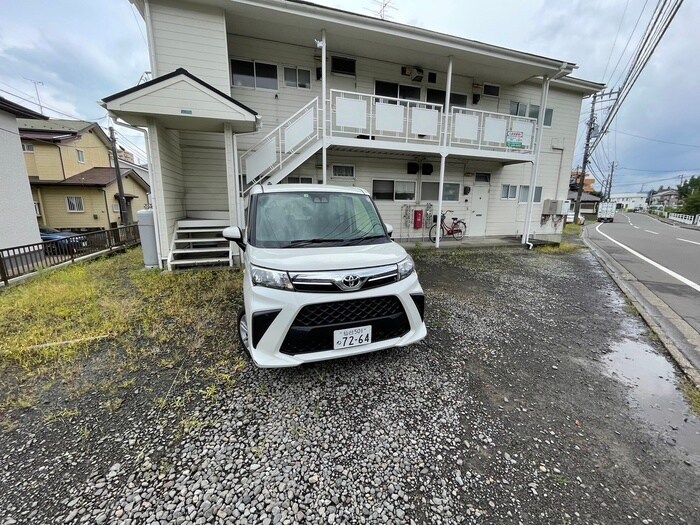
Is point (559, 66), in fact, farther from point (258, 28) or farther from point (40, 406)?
point (40, 406)

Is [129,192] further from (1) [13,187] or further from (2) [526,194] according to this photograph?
(2) [526,194]

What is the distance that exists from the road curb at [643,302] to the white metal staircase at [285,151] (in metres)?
7.43

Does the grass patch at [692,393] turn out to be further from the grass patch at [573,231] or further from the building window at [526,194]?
the grass patch at [573,231]

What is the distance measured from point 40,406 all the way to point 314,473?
2416 millimetres

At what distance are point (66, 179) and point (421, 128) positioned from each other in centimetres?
2300

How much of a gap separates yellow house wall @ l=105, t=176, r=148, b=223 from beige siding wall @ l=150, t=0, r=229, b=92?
56.7 ft

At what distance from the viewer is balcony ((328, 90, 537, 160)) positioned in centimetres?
792

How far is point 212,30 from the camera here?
23.2 feet

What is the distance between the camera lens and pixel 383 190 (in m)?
10.4

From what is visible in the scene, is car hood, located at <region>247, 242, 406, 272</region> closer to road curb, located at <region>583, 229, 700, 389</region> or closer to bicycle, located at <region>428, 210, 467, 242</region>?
road curb, located at <region>583, 229, 700, 389</region>

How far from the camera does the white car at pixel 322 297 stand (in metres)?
2.39

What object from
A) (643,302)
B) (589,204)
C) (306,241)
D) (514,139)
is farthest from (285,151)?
(589,204)

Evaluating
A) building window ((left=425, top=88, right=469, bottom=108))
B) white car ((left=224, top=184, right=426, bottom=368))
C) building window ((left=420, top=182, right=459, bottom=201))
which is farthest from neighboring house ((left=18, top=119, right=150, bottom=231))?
white car ((left=224, top=184, right=426, bottom=368))

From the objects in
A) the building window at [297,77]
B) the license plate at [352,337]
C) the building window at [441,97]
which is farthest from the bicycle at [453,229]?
the license plate at [352,337]
